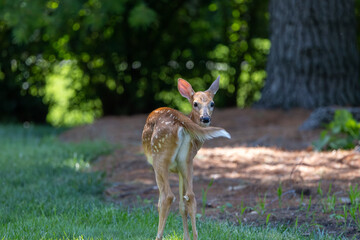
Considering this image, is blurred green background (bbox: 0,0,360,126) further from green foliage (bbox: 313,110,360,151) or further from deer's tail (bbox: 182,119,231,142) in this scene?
deer's tail (bbox: 182,119,231,142)

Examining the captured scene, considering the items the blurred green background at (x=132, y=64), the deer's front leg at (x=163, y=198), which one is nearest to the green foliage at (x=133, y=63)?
the blurred green background at (x=132, y=64)

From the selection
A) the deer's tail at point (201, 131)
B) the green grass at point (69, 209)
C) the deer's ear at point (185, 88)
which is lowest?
the green grass at point (69, 209)

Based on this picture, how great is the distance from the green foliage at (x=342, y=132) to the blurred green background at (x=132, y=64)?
4560mm

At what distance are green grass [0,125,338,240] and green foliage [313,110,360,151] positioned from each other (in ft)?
8.66

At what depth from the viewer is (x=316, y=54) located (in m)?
8.98

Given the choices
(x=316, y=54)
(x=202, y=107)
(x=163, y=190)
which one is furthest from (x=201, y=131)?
(x=316, y=54)

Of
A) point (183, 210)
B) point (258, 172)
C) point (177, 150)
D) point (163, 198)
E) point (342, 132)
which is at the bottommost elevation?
point (258, 172)

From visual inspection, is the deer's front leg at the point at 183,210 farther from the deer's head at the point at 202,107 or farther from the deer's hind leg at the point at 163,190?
the deer's head at the point at 202,107

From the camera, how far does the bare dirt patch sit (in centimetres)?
500

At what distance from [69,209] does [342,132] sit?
3766mm

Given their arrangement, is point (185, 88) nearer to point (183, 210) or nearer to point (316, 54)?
point (183, 210)

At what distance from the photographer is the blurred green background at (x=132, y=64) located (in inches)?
448

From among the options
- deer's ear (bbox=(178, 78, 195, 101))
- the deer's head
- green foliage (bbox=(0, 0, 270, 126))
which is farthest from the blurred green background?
the deer's head

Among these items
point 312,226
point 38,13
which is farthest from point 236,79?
point 312,226
